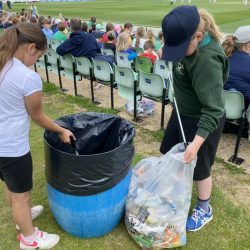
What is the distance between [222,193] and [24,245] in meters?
1.76

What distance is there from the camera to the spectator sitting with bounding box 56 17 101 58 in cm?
573

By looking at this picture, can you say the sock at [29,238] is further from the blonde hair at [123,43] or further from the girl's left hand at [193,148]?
the blonde hair at [123,43]

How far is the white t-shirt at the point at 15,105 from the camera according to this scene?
72.2 inches

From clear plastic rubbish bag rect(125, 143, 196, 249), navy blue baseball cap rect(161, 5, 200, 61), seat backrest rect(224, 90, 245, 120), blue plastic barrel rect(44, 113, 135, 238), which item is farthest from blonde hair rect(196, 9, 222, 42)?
seat backrest rect(224, 90, 245, 120)

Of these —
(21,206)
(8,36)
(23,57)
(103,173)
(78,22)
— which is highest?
(8,36)

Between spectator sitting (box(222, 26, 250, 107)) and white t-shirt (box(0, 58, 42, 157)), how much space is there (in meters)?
2.27

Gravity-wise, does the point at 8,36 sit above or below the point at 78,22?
above

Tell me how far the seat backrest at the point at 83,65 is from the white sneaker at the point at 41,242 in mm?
3182

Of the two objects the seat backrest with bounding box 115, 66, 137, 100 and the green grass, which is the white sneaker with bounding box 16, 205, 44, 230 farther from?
the seat backrest with bounding box 115, 66, 137, 100

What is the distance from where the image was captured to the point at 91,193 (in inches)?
87.4

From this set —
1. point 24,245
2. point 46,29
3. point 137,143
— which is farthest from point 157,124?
point 46,29

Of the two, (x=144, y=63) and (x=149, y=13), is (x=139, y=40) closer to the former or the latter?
(x=144, y=63)

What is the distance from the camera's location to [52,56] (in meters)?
5.94

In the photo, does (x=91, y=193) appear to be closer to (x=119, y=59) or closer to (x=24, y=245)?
(x=24, y=245)
